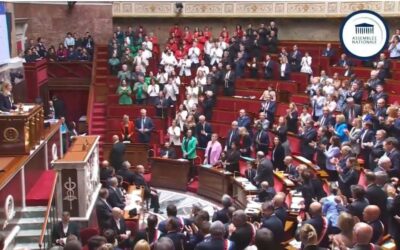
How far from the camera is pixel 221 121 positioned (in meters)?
16.3

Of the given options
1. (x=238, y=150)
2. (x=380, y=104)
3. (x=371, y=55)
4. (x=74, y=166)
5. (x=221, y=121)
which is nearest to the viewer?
(x=371, y=55)

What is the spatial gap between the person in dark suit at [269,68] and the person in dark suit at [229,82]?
961 mm

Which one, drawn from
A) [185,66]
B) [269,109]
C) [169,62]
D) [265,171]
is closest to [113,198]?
[265,171]

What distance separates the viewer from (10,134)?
365 inches

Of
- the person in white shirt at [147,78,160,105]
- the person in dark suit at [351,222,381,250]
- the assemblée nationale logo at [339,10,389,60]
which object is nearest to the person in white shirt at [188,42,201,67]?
the person in white shirt at [147,78,160,105]

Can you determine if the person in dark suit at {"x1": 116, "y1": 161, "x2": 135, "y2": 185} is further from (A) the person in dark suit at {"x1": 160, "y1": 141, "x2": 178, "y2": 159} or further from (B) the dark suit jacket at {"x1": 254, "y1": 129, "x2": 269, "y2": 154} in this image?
(B) the dark suit jacket at {"x1": 254, "y1": 129, "x2": 269, "y2": 154}

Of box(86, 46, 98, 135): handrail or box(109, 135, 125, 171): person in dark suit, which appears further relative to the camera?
box(86, 46, 98, 135): handrail

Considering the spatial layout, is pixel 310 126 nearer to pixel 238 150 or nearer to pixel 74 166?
pixel 238 150

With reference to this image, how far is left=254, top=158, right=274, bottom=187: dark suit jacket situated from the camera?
10.4 metres

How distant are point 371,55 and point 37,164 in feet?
18.9

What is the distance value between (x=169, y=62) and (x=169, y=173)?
204 inches

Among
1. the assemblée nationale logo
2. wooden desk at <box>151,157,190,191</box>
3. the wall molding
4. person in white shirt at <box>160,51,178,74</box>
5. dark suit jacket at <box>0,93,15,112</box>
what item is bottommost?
wooden desk at <box>151,157,190,191</box>

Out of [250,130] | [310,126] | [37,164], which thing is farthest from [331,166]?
[37,164]

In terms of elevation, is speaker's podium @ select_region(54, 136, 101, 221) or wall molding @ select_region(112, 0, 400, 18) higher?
wall molding @ select_region(112, 0, 400, 18)
